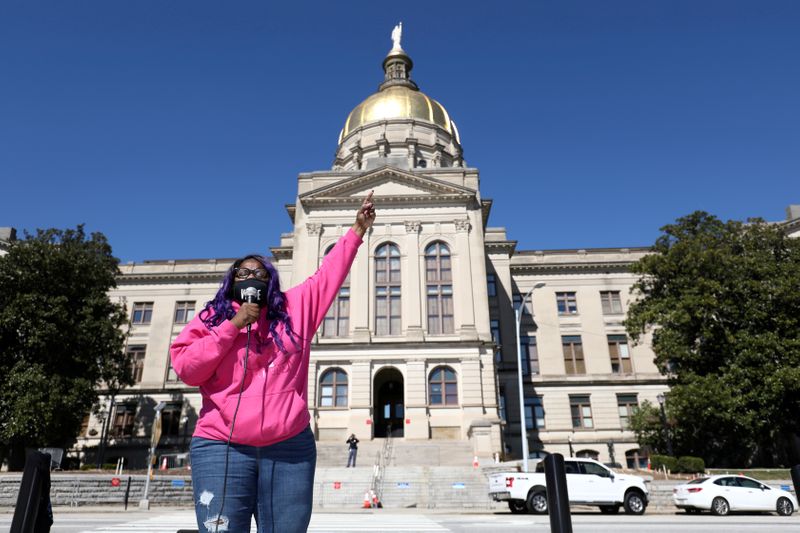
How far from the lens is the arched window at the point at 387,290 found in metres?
36.8

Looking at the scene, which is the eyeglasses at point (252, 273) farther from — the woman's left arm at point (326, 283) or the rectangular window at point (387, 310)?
the rectangular window at point (387, 310)

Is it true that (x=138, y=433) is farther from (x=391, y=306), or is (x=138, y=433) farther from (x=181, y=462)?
(x=391, y=306)

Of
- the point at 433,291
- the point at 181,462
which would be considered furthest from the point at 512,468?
the point at 181,462

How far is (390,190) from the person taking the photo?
41.0 meters

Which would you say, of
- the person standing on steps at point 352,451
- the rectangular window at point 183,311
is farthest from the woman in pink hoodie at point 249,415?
the rectangular window at point 183,311

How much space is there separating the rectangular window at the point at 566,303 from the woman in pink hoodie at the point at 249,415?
150 feet

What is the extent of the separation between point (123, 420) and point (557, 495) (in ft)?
156

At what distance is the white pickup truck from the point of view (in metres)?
17.6

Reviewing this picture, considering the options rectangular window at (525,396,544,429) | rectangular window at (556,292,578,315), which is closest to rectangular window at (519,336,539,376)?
rectangular window at (525,396,544,429)

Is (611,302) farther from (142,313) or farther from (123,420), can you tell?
(123,420)

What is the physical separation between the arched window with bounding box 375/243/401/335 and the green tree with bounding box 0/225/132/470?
15481 millimetres

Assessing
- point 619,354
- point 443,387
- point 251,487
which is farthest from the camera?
point 619,354

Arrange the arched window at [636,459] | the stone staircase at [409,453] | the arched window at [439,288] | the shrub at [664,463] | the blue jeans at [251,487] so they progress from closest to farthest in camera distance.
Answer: the blue jeans at [251,487]
the shrub at [664,463]
the stone staircase at [409,453]
the arched window at [439,288]
the arched window at [636,459]

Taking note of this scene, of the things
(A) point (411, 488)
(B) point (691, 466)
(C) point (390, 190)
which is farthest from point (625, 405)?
(A) point (411, 488)
